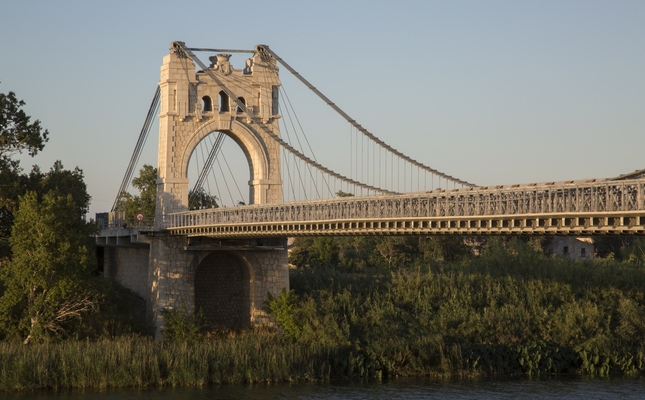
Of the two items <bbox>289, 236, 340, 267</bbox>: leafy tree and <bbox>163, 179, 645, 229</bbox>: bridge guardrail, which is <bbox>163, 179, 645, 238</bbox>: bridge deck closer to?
<bbox>163, 179, 645, 229</bbox>: bridge guardrail

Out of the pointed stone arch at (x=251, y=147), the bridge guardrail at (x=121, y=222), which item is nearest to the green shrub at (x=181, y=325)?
the bridge guardrail at (x=121, y=222)

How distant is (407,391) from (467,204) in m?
6.76

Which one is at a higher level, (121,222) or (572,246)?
(121,222)

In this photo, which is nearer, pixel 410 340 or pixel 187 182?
pixel 410 340

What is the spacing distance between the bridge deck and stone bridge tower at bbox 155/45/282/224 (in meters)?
5.77

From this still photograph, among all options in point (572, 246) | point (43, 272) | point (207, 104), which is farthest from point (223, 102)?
point (572, 246)

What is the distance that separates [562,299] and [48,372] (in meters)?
21.4

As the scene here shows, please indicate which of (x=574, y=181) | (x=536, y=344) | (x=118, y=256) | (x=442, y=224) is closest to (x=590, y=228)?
(x=574, y=181)

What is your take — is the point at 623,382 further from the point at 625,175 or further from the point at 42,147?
the point at 42,147

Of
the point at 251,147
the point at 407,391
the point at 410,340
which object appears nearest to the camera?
the point at 407,391

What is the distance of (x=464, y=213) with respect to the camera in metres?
28.9

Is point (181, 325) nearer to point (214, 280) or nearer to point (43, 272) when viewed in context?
point (214, 280)

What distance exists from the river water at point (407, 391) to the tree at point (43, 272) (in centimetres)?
627

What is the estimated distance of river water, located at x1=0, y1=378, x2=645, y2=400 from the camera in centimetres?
3000
